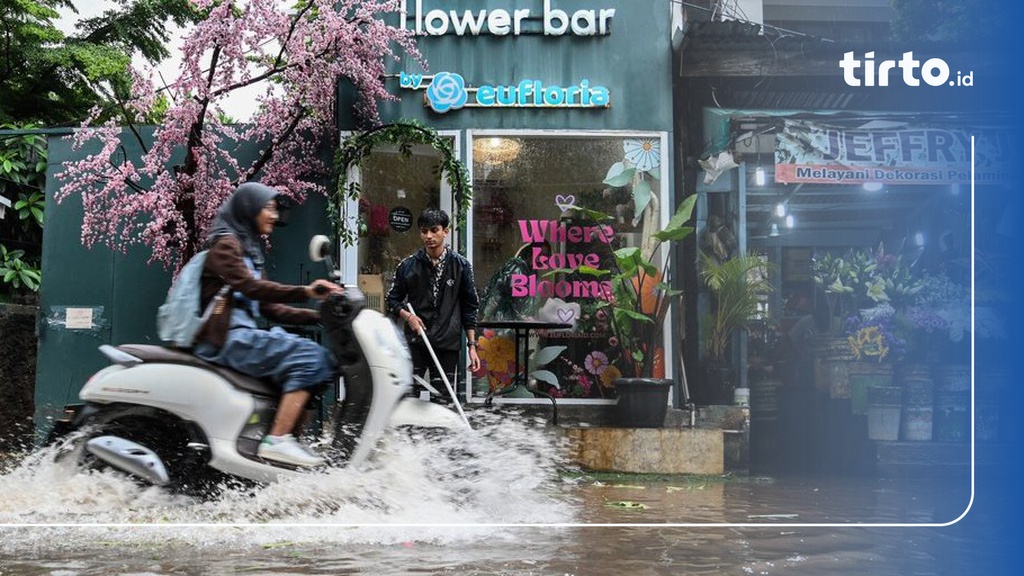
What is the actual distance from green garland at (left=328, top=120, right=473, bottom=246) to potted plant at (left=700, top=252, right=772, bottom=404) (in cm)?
196

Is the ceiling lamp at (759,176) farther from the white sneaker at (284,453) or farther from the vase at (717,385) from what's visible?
the white sneaker at (284,453)

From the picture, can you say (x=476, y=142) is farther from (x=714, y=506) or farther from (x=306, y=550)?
(x=306, y=550)

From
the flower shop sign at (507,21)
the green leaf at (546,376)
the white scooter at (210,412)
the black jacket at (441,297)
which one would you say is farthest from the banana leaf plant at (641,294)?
the white scooter at (210,412)

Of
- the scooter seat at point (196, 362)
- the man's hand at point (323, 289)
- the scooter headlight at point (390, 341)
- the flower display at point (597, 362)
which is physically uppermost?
the man's hand at point (323, 289)

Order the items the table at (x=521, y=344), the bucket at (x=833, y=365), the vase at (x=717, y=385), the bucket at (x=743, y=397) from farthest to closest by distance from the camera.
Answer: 1. the vase at (x=717, y=385)
2. the bucket at (x=743, y=397)
3. the table at (x=521, y=344)
4. the bucket at (x=833, y=365)

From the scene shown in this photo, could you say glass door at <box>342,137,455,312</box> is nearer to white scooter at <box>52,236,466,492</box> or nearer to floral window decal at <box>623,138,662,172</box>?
floral window decal at <box>623,138,662,172</box>

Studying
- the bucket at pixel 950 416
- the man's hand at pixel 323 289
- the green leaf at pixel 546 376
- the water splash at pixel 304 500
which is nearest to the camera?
the water splash at pixel 304 500

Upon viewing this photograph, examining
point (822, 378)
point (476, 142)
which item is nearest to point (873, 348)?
point (822, 378)

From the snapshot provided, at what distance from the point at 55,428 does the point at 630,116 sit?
5.51 m

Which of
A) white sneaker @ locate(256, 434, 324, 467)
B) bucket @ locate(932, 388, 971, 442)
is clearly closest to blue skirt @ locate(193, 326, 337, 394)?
white sneaker @ locate(256, 434, 324, 467)

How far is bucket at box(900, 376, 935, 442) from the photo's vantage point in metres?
6.62

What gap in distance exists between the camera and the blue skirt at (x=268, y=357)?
12.0 ft

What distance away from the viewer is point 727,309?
24.1ft

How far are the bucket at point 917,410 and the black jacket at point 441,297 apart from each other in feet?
10.3
